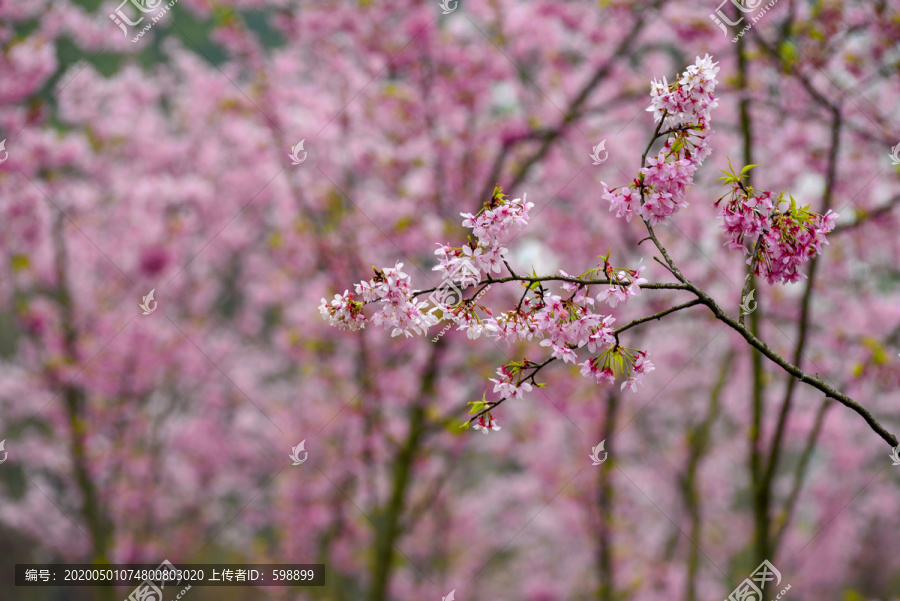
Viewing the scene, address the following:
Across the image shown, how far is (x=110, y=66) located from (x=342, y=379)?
41.3ft

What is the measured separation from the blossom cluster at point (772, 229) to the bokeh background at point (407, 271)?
2033 mm

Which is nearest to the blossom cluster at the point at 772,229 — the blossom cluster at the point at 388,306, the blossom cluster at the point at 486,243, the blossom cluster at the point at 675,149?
the blossom cluster at the point at 675,149

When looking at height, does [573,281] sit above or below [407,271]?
below

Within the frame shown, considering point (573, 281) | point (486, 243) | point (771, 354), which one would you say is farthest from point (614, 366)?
point (486, 243)

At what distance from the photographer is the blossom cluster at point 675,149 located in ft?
6.41

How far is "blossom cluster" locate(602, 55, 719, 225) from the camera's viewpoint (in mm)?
1955

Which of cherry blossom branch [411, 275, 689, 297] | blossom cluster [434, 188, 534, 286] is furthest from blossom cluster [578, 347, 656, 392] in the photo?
blossom cluster [434, 188, 534, 286]

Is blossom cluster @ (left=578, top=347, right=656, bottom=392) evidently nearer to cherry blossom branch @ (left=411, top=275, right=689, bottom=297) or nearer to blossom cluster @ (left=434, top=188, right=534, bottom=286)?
cherry blossom branch @ (left=411, top=275, right=689, bottom=297)

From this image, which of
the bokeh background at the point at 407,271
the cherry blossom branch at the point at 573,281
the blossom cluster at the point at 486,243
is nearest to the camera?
the cherry blossom branch at the point at 573,281

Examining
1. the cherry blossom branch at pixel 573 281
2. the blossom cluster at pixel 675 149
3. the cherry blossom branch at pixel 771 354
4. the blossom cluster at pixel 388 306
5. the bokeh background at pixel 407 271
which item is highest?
the bokeh background at pixel 407 271

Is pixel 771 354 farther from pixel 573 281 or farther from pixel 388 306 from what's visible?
pixel 388 306

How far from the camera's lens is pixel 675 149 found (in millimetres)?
2014

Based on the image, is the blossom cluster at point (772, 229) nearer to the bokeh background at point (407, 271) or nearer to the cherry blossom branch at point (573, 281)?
the cherry blossom branch at point (573, 281)

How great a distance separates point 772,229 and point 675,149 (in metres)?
0.40
